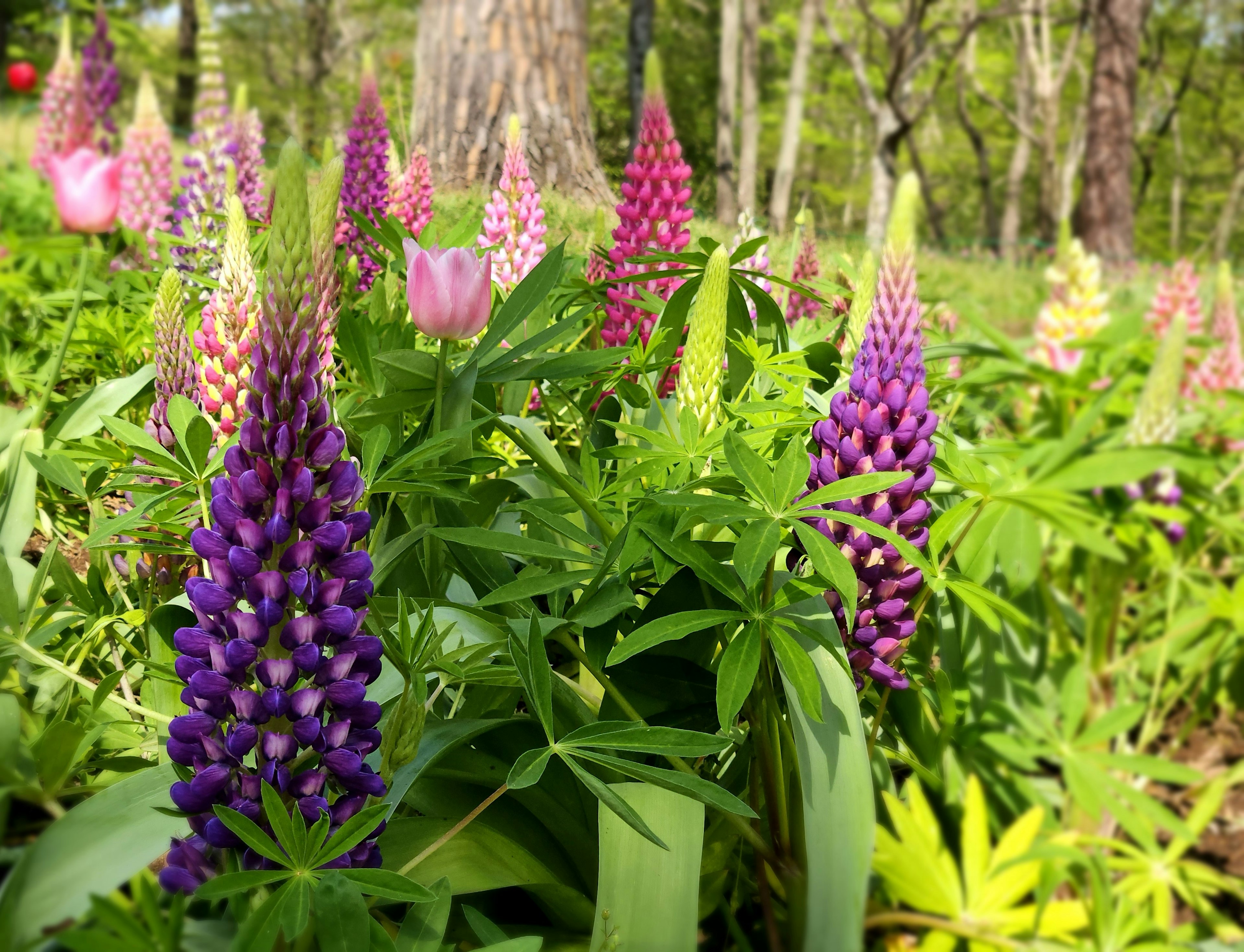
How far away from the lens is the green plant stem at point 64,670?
3.02ft

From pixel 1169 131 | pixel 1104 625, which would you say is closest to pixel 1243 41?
pixel 1169 131

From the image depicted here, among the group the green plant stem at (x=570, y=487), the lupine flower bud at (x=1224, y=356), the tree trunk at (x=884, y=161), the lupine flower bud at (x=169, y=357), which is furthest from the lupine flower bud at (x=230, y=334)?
the tree trunk at (x=884, y=161)

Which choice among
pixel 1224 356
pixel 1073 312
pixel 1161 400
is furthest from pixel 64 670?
pixel 1224 356

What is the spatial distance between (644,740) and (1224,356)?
8.02 feet

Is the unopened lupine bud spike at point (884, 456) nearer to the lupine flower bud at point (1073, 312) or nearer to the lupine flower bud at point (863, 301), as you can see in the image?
the lupine flower bud at point (863, 301)

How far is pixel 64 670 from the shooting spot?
37.3 inches

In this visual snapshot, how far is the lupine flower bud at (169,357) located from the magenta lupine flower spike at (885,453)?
0.84m

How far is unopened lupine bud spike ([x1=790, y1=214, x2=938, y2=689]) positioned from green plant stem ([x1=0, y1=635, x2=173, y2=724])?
0.76 m

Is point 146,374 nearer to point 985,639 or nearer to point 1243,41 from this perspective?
point 985,639

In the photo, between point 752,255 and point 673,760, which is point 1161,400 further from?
point 673,760

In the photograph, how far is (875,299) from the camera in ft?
3.09

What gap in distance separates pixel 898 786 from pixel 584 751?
0.65 m

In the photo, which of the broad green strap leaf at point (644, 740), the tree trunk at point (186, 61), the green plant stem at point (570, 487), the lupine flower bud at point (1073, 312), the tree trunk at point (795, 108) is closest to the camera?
the broad green strap leaf at point (644, 740)

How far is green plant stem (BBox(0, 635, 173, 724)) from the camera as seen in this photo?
0.92 meters
